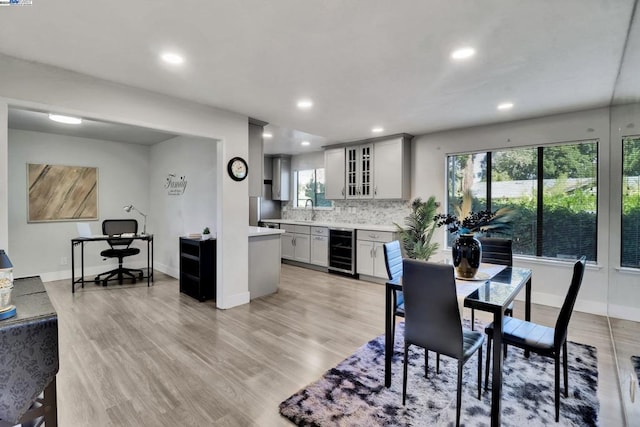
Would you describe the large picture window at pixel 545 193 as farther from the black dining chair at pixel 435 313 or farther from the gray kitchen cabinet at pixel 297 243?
the gray kitchen cabinet at pixel 297 243

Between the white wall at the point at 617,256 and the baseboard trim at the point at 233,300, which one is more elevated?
the white wall at the point at 617,256

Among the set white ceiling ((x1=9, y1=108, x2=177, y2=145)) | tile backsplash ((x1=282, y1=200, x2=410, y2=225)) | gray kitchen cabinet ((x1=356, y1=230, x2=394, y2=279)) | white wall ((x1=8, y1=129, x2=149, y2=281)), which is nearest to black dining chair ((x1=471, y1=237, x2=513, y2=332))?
gray kitchen cabinet ((x1=356, y1=230, x2=394, y2=279))

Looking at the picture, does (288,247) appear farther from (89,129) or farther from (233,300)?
(89,129)

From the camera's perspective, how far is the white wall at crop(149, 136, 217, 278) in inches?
189

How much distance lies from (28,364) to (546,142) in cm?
532

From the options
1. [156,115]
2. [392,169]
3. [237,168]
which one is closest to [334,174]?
[392,169]

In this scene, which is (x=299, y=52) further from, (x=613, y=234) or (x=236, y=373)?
(x=613, y=234)

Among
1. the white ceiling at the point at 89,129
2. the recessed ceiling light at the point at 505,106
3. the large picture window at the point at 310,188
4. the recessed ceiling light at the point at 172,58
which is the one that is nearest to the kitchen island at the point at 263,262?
A: the white ceiling at the point at 89,129

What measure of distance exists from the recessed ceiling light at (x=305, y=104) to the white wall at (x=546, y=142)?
7.94ft

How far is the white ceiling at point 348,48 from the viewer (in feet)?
6.06

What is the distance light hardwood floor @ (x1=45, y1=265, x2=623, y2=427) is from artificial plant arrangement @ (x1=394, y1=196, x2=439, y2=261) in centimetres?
85

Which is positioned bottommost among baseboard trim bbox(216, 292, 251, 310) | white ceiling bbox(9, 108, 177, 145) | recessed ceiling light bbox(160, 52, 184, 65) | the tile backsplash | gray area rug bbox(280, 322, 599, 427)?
gray area rug bbox(280, 322, 599, 427)

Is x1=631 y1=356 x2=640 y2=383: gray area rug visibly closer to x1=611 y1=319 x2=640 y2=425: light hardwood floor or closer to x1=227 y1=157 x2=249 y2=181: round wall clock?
x1=611 y1=319 x2=640 y2=425: light hardwood floor

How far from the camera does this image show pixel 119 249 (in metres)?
5.51
